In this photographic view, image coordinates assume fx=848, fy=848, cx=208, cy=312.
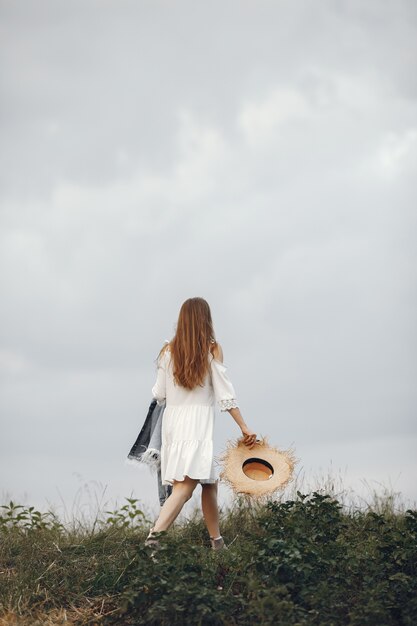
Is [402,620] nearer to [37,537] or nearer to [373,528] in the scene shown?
[373,528]

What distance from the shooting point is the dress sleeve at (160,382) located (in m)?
8.27

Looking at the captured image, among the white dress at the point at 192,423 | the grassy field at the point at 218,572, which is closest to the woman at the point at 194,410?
the white dress at the point at 192,423

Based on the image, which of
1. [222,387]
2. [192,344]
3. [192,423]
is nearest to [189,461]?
[192,423]

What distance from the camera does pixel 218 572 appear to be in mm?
7062

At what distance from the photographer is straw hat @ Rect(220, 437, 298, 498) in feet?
26.4

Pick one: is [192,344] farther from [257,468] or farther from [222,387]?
[257,468]

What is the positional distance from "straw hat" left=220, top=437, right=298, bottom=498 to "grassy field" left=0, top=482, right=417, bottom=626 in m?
0.21

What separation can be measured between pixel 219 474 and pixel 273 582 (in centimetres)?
171

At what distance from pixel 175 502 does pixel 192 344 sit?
4.81ft

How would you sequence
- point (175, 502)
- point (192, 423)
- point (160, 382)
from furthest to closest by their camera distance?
point (160, 382), point (192, 423), point (175, 502)

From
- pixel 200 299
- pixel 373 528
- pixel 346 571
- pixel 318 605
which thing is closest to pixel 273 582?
pixel 318 605

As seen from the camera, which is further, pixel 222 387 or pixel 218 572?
pixel 222 387

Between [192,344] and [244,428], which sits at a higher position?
[192,344]

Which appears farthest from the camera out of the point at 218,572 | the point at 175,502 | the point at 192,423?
the point at 192,423
